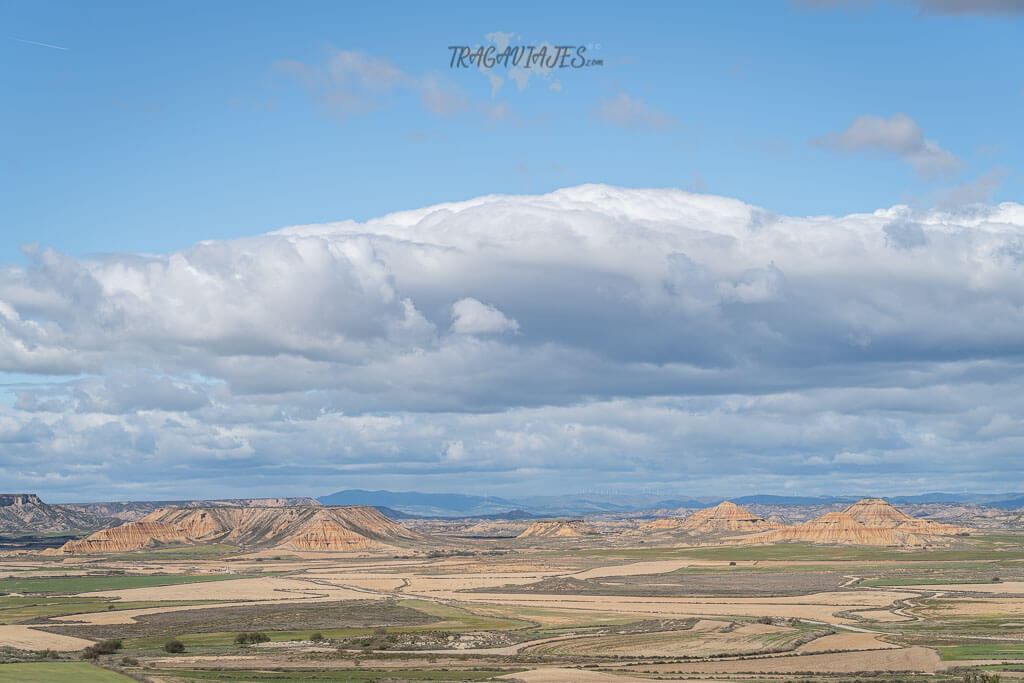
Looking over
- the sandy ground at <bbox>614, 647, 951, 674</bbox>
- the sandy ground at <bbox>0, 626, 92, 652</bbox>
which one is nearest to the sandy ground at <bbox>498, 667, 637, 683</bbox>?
the sandy ground at <bbox>614, 647, 951, 674</bbox>

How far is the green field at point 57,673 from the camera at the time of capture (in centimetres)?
8738

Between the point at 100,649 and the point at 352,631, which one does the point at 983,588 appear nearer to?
the point at 352,631

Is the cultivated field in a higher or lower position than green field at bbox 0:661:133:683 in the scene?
lower

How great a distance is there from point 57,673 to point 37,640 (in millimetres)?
31713

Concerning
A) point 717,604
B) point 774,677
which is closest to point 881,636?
point 774,677

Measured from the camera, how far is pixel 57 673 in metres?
92.2

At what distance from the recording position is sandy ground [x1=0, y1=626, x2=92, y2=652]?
114m

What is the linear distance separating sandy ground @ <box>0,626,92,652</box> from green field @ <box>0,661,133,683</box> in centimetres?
1551

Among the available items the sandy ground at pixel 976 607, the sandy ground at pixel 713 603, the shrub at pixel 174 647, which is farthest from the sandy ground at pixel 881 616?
the shrub at pixel 174 647

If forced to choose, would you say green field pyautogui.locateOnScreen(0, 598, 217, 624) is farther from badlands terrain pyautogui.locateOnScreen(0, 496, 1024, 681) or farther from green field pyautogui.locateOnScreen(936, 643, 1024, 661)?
green field pyautogui.locateOnScreen(936, 643, 1024, 661)

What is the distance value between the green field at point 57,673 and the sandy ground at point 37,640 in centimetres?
1551

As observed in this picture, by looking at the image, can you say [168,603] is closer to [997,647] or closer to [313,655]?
[313,655]

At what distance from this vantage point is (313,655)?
106 m

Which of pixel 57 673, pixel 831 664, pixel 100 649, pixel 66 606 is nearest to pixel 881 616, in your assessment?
pixel 831 664
